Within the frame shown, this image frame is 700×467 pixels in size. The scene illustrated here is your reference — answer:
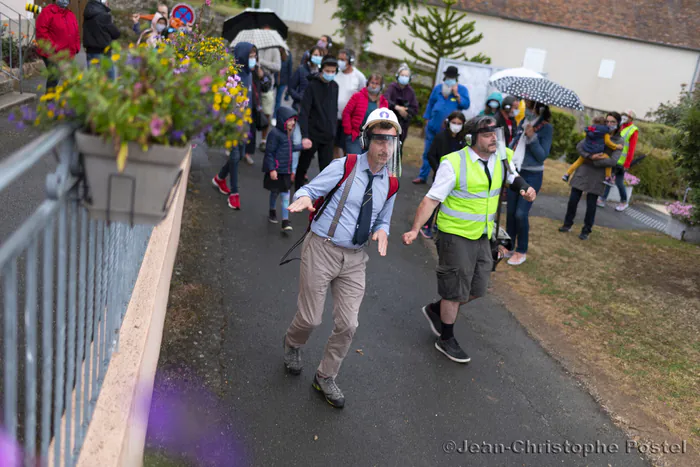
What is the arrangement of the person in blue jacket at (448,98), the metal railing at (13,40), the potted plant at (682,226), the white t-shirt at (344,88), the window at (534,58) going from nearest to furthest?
the white t-shirt at (344,88), the person in blue jacket at (448,98), the metal railing at (13,40), the potted plant at (682,226), the window at (534,58)

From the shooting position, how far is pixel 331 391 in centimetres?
456

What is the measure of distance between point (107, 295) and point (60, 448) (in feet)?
2.89

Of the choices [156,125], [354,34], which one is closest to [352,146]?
[156,125]

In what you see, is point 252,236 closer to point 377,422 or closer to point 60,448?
point 377,422

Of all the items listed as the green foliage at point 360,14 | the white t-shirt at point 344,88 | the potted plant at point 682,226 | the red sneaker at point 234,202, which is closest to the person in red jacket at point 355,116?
the white t-shirt at point 344,88

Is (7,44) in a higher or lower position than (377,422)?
higher

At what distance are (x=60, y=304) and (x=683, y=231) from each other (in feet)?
40.3

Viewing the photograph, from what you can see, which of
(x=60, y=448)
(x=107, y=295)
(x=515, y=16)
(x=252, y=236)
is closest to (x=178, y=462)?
(x=107, y=295)

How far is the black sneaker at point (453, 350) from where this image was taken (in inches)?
217

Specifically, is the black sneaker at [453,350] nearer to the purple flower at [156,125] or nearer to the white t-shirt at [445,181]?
the white t-shirt at [445,181]

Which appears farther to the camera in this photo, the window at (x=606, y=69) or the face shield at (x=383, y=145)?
the window at (x=606, y=69)

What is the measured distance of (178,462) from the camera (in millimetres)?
3686

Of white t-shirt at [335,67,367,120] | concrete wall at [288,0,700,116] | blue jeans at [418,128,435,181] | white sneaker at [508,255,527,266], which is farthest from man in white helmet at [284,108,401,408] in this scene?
concrete wall at [288,0,700,116]

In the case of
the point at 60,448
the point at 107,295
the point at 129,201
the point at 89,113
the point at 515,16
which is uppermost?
the point at 515,16
